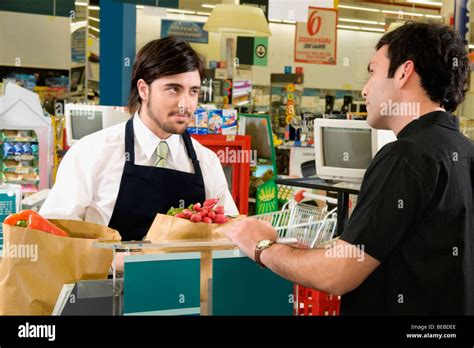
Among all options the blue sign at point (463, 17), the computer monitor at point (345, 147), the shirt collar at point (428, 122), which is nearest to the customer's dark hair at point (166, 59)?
the shirt collar at point (428, 122)

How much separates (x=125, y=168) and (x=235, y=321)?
1.48 metres

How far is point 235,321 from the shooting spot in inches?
47.1

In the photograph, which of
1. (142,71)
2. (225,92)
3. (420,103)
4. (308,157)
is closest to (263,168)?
(308,157)

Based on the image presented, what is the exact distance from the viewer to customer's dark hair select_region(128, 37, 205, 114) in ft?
8.77

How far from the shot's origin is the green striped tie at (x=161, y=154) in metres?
2.72

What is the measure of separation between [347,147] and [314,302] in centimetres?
321

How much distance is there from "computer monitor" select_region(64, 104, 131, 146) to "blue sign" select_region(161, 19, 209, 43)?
862 centimetres

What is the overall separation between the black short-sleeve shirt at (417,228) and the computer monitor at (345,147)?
11.8 feet

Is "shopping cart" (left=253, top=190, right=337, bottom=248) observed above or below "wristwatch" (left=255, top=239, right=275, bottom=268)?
below

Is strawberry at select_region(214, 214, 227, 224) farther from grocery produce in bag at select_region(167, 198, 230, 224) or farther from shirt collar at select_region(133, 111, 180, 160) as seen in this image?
shirt collar at select_region(133, 111, 180, 160)

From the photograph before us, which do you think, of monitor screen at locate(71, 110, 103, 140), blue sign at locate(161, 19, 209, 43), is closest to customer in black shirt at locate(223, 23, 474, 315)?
monitor screen at locate(71, 110, 103, 140)

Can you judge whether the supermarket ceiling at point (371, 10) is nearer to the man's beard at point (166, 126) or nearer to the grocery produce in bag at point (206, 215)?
the man's beard at point (166, 126)

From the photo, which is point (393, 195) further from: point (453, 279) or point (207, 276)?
point (207, 276)

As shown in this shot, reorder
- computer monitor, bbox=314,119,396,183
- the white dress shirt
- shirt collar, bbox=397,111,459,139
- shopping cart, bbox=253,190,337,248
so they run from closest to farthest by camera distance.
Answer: shirt collar, bbox=397,111,459,139 → the white dress shirt → shopping cart, bbox=253,190,337,248 → computer monitor, bbox=314,119,396,183
